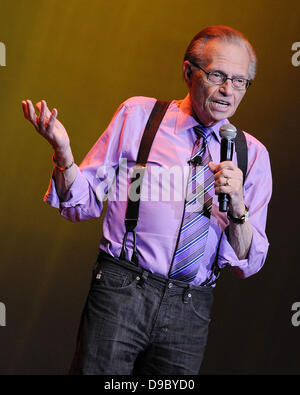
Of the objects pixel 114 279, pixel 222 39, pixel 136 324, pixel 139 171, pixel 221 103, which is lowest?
pixel 136 324

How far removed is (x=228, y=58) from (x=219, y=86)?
3.9 inches

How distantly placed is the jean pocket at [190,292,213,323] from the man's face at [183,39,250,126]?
1.81 feet

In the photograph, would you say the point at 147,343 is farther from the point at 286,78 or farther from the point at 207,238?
the point at 286,78

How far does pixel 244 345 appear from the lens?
10.3ft

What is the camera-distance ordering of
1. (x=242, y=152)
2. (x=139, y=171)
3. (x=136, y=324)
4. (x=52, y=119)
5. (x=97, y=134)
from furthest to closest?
(x=97, y=134) → (x=242, y=152) → (x=139, y=171) → (x=136, y=324) → (x=52, y=119)

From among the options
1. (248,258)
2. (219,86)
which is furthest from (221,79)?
(248,258)

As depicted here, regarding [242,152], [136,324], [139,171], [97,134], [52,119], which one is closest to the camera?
[52,119]

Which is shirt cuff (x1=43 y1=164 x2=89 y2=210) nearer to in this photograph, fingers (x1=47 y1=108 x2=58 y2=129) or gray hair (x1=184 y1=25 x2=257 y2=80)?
fingers (x1=47 y1=108 x2=58 y2=129)

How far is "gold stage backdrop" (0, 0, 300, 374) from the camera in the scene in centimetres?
300

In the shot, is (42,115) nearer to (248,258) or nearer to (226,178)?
(226,178)

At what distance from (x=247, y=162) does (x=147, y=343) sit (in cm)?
67

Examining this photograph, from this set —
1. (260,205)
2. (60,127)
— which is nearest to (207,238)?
(260,205)

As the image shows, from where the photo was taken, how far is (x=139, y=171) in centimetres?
193
